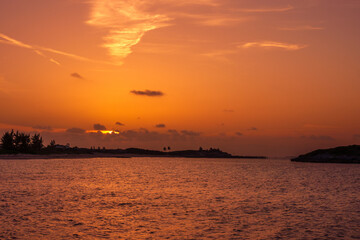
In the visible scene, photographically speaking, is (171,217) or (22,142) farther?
(22,142)

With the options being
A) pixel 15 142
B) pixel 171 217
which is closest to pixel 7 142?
pixel 15 142

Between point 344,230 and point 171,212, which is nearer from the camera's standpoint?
point 344,230

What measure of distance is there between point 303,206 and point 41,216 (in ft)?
→ 92.2

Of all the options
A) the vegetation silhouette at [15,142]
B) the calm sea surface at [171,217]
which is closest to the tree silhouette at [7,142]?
the vegetation silhouette at [15,142]

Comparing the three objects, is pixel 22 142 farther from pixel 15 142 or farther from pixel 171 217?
pixel 171 217

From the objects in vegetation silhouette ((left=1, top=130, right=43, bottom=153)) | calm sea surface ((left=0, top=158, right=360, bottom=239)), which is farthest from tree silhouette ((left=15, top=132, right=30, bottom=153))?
calm sea surface ((left=0, top=158, right=360, bottom=239))

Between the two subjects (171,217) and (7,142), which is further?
(7,142)

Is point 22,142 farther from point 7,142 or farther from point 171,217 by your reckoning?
point 171,217

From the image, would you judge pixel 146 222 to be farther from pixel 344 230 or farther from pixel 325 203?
pixel 325 203

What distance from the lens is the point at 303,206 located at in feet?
141

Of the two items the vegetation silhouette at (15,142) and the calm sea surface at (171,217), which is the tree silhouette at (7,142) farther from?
the calm sea surface at (171,217)

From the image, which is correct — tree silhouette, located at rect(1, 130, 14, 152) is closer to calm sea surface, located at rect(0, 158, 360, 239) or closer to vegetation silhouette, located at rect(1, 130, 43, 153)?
vegetation silhouette, located at rect(1, 130, 43, 153)

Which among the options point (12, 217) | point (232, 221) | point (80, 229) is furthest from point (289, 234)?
point (12, 217)

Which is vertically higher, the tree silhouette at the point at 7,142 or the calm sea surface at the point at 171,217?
the tree silhouette at the point at 7,142
